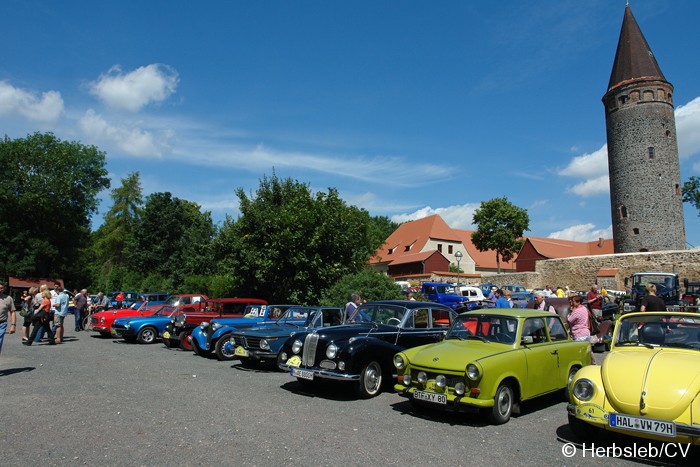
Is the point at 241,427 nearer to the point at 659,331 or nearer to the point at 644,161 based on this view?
the point at 659,331

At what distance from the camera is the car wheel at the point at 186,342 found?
14.3 meters

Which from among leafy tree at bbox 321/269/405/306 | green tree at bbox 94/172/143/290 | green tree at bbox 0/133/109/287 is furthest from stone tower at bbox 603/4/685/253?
green tree at bbox 94/172/143/290

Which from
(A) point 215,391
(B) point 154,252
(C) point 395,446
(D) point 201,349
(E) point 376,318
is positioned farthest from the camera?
(B) point 154,252

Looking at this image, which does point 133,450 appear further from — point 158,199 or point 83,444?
point 158,199

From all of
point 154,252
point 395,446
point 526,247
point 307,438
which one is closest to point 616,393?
point 395,446

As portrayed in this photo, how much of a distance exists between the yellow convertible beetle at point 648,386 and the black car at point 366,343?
3448 mm

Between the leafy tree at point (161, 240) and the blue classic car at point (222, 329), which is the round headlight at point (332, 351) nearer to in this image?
the blue classic car at point (222, 329)

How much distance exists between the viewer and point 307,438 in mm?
5840

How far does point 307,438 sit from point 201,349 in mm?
8084

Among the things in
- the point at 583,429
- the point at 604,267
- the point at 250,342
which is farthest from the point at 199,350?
the point at 604,267

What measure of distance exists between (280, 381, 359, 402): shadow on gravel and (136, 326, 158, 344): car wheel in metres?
8.52

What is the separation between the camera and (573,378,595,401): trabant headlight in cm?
542

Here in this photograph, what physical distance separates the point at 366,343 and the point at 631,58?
48.1m

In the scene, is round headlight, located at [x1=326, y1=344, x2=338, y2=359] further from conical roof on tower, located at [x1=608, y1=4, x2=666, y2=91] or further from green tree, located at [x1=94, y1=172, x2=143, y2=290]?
green tree, located at [x1=94, y1=172, x2=143, y2=290]
